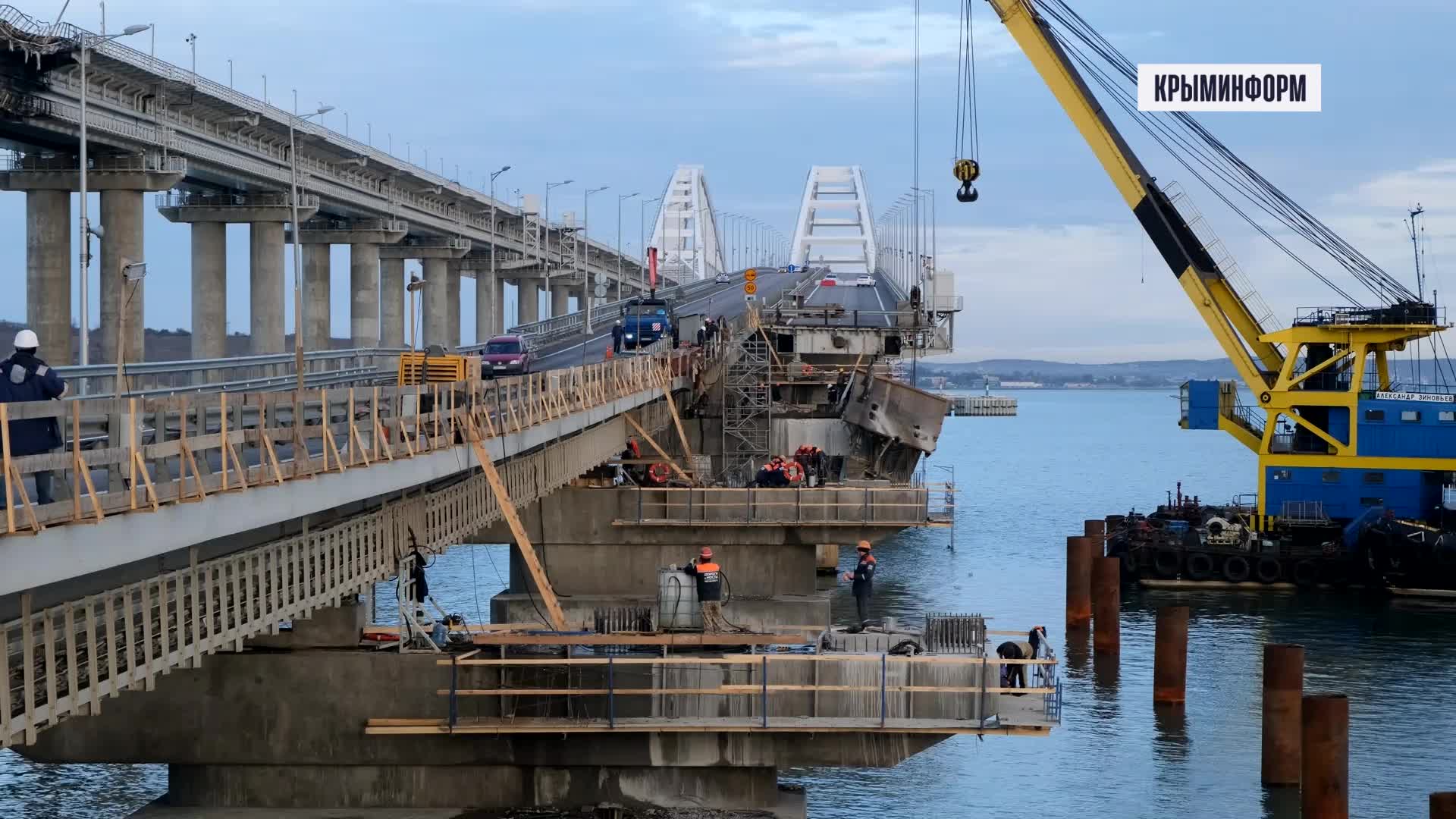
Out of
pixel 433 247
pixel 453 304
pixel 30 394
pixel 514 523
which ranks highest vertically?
pixel 433 247

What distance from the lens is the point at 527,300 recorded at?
176m

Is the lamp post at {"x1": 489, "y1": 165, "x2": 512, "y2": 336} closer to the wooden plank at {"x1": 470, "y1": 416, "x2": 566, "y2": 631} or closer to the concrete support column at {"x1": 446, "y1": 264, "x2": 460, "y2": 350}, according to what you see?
the concrete support column at {"x1": 446, "y1": 264, "x2": 460, "y2": 350}

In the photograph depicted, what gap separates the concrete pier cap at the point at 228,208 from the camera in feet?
286

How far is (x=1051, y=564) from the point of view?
8675 centimetres

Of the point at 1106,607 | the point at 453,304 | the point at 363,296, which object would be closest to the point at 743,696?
the point at 1106,607

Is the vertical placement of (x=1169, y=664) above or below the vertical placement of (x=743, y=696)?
below

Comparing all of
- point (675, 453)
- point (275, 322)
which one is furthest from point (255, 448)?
point (275, 322)

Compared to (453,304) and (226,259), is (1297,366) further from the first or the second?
(453,304)

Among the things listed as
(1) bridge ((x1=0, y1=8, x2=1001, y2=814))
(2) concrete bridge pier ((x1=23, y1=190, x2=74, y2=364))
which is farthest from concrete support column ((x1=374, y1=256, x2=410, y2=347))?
(1) bridge ((x1=0, y1=8, x2=1001, y2=814))

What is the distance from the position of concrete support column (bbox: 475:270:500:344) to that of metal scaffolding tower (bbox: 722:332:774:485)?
59.9 meters

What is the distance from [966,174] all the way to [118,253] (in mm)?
33872

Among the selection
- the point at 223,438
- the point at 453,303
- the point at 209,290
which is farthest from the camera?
the point at 453,303

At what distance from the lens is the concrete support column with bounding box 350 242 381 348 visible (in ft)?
363

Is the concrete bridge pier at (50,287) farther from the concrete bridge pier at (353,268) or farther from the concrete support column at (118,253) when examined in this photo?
the concrete bridge pier at (353,268)
